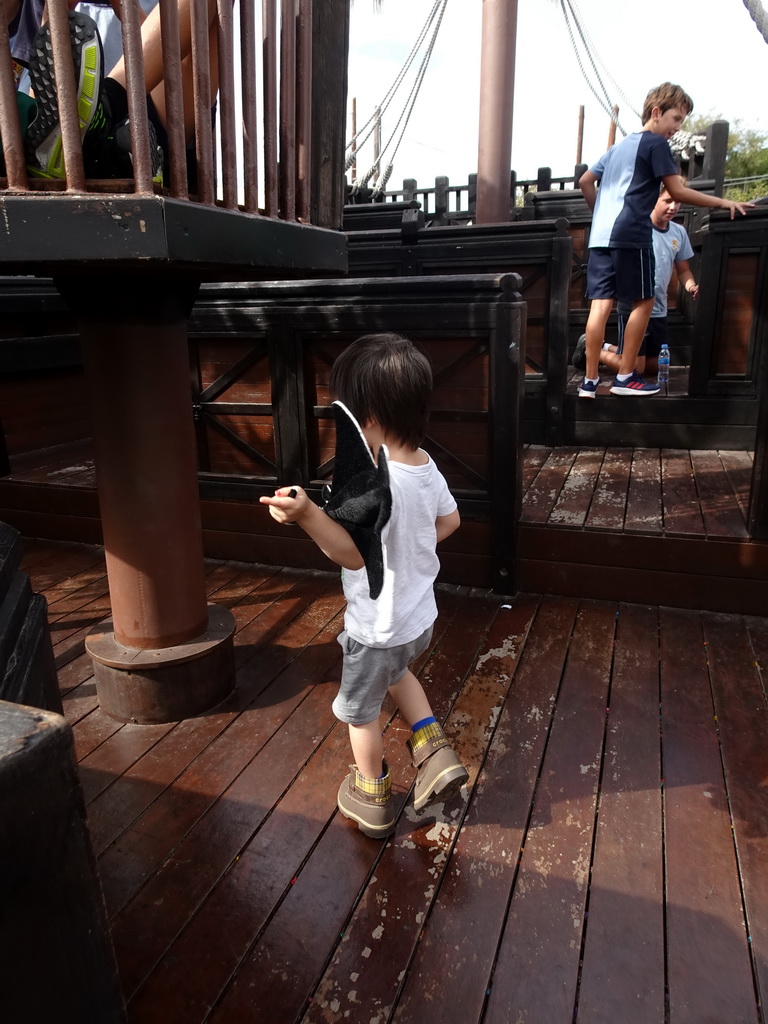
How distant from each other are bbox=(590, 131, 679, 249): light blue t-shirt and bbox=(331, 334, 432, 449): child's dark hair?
9.26 ft

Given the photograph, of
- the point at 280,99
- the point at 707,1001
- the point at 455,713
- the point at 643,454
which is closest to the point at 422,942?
the point at 707,1001

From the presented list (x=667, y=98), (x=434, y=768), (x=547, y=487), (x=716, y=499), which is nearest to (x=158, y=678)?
(x=434, y=768)

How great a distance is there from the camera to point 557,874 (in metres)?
1.60

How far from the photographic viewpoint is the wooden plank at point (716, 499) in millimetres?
2816

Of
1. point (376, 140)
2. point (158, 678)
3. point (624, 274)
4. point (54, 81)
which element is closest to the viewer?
point (54, 81)

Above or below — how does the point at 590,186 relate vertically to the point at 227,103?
above

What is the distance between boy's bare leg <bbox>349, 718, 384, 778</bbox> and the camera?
1.71m

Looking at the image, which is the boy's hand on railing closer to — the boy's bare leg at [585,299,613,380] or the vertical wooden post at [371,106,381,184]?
the boy's bare leg at [585,299,613,380]

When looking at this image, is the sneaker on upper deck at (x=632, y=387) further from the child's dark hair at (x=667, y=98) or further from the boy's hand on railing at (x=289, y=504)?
the boy's hand on railing at (x=289, y=504)

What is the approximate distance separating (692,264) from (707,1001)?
6.79 meters

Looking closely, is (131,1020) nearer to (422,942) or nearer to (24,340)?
(422,942)

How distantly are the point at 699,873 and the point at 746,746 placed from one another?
0.57 metres

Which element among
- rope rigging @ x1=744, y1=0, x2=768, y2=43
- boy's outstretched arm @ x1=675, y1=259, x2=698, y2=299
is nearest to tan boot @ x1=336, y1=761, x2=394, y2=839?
rope rigging @ x1=744, y1=0, x2=768, y2=43

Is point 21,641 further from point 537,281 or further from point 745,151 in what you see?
point 745,151
